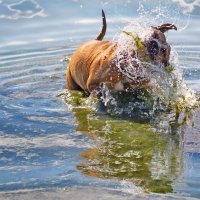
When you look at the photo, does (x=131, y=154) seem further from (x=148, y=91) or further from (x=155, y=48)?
(x=148, y=91)

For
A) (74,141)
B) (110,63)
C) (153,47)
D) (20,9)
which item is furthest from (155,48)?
(20,9)

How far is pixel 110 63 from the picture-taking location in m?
7.48

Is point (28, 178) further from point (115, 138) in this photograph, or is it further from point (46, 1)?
point (46, 1)

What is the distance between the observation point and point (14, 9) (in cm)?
1385

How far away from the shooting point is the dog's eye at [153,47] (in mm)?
6934

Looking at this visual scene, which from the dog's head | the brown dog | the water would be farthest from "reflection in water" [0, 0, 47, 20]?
the dog's head

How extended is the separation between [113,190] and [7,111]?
8.96 feet

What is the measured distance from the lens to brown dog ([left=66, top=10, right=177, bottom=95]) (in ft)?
22.8

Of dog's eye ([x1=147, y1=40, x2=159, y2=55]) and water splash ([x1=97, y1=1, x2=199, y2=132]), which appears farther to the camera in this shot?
water splash ([x1=97, y1=1, x2=199, y2=132])

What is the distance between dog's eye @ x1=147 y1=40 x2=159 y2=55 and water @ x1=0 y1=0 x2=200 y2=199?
71 centimetres

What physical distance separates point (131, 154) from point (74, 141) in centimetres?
63

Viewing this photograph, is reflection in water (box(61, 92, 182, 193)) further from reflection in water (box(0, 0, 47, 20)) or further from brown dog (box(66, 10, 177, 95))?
reflection in water (box(0, 0, 47, 20))

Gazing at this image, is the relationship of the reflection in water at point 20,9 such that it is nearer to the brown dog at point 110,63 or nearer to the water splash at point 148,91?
the brown dog at point 110,63

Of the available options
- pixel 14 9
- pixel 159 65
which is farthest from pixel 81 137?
pixel 14 9
